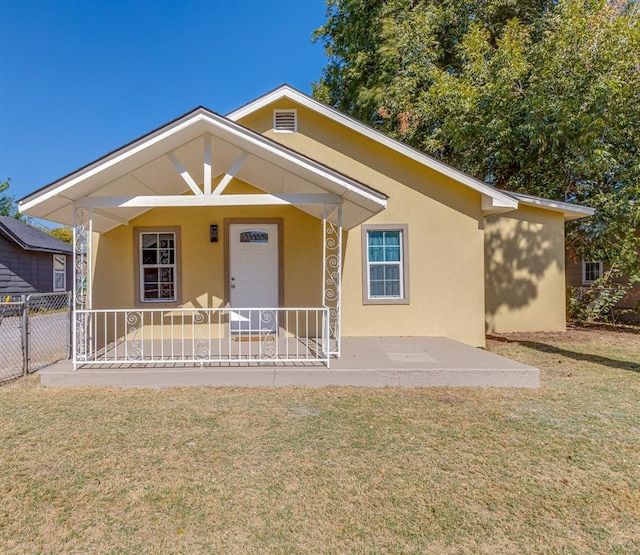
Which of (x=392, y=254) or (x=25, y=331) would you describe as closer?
(x=25, y=331)

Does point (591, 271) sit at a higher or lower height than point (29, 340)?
higher

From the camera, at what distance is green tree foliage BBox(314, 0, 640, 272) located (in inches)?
398

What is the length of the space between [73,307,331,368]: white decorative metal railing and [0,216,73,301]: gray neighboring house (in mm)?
11094

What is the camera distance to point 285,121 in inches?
334

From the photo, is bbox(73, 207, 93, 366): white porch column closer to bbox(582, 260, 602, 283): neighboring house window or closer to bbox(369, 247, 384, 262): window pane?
bbox(369, 247, 384, 262): window pane

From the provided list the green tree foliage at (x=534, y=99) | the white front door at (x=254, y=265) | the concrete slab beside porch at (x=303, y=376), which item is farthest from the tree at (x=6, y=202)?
the concrete slab beside porch at (x=303, y=376)

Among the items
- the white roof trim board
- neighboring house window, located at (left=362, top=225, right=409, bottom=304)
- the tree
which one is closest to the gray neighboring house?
neighboring house window, located at (left=362, top=225, right=409, bottom=304)

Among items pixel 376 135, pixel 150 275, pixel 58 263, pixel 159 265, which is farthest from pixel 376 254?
pixel 58 263

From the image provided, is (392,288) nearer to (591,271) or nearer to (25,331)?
(25,331)

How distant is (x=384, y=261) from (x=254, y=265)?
277 centimetres

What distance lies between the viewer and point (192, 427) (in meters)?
4.17

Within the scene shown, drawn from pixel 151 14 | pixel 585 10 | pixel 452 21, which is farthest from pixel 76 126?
pixel 585 10

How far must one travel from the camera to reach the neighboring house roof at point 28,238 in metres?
15.5

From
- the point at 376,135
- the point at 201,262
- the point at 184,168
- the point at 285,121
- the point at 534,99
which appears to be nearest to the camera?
the point at 184,168
